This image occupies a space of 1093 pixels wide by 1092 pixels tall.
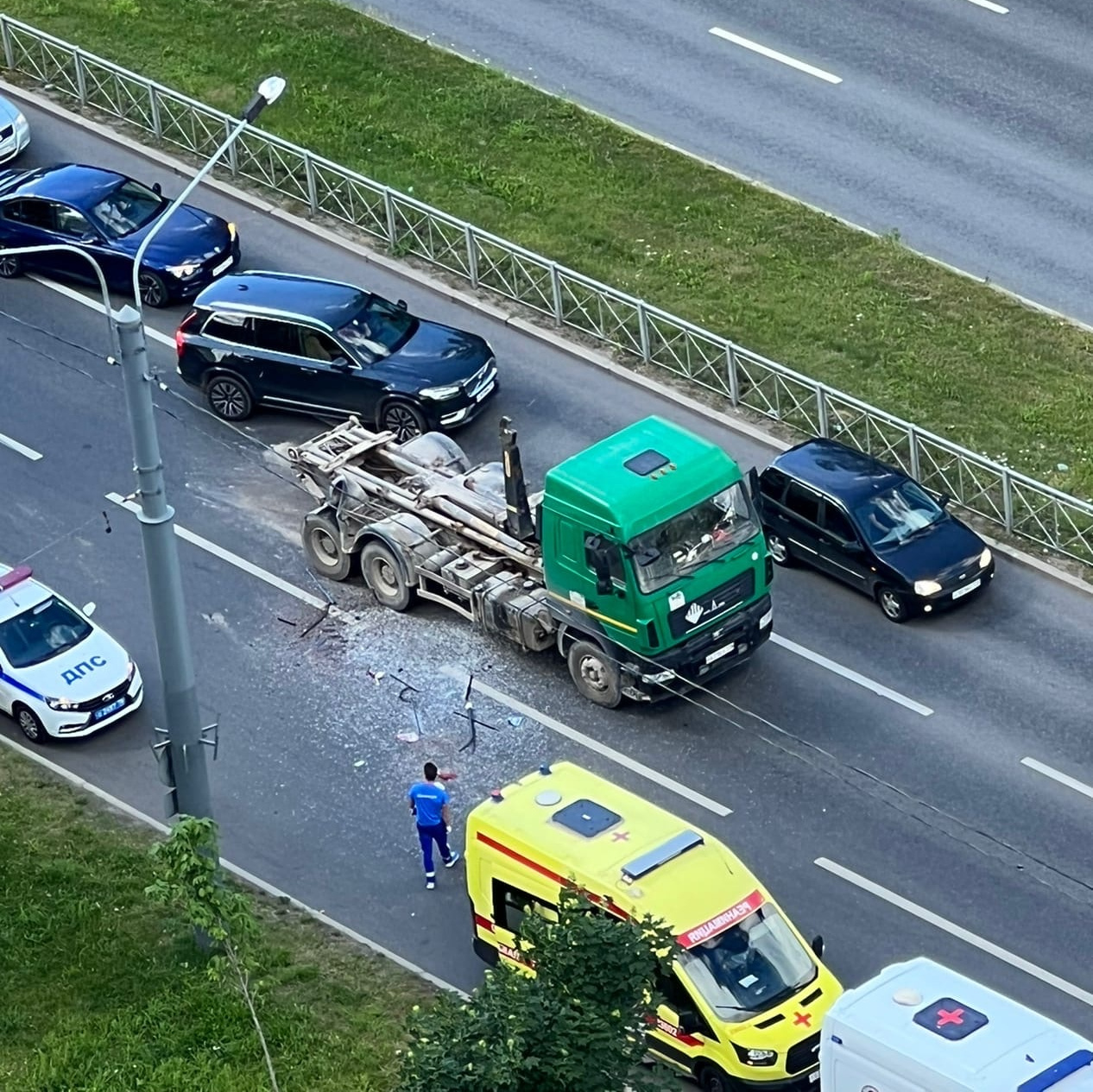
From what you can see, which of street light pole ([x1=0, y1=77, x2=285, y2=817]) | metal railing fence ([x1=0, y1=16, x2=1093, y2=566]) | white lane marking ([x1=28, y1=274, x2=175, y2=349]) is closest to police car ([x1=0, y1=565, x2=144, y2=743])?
street light pole ([x1=0, y1=77, x2=285, y2=817])

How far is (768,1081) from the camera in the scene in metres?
21.8

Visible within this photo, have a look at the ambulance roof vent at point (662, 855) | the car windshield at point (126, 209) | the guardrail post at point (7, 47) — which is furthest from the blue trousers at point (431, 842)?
the guardrail post at point (7, 47)

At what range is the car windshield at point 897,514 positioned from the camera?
96.1ft

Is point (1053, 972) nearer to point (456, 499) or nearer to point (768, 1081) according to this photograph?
point (768, 1081)

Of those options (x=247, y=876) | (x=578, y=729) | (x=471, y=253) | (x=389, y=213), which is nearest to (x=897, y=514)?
(x=578, y=729)

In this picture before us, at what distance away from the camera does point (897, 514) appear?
29562 mm

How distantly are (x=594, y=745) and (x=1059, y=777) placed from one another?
208 inches

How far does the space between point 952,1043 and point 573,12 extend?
2587cm

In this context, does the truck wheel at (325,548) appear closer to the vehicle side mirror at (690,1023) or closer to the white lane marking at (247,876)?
the white lane marking at (247,876)

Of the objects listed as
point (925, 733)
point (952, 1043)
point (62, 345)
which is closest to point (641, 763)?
point (925, 733)

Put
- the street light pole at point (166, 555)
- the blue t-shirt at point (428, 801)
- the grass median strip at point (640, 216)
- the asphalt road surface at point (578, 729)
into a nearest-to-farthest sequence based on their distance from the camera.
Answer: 1. the street light pole at point (166, 555)
2. the blue t-shirt at point (428, 801)
3. the asphalt road surface at point (578, 729)
4. the grass median strip at point (640, 216)

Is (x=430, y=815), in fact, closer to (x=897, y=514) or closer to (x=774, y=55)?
(x=897, y=514)

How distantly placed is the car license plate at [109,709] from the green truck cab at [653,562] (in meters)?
5.16

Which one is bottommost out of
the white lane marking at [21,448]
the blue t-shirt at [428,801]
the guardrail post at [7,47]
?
the white lane marking at [21,448]
